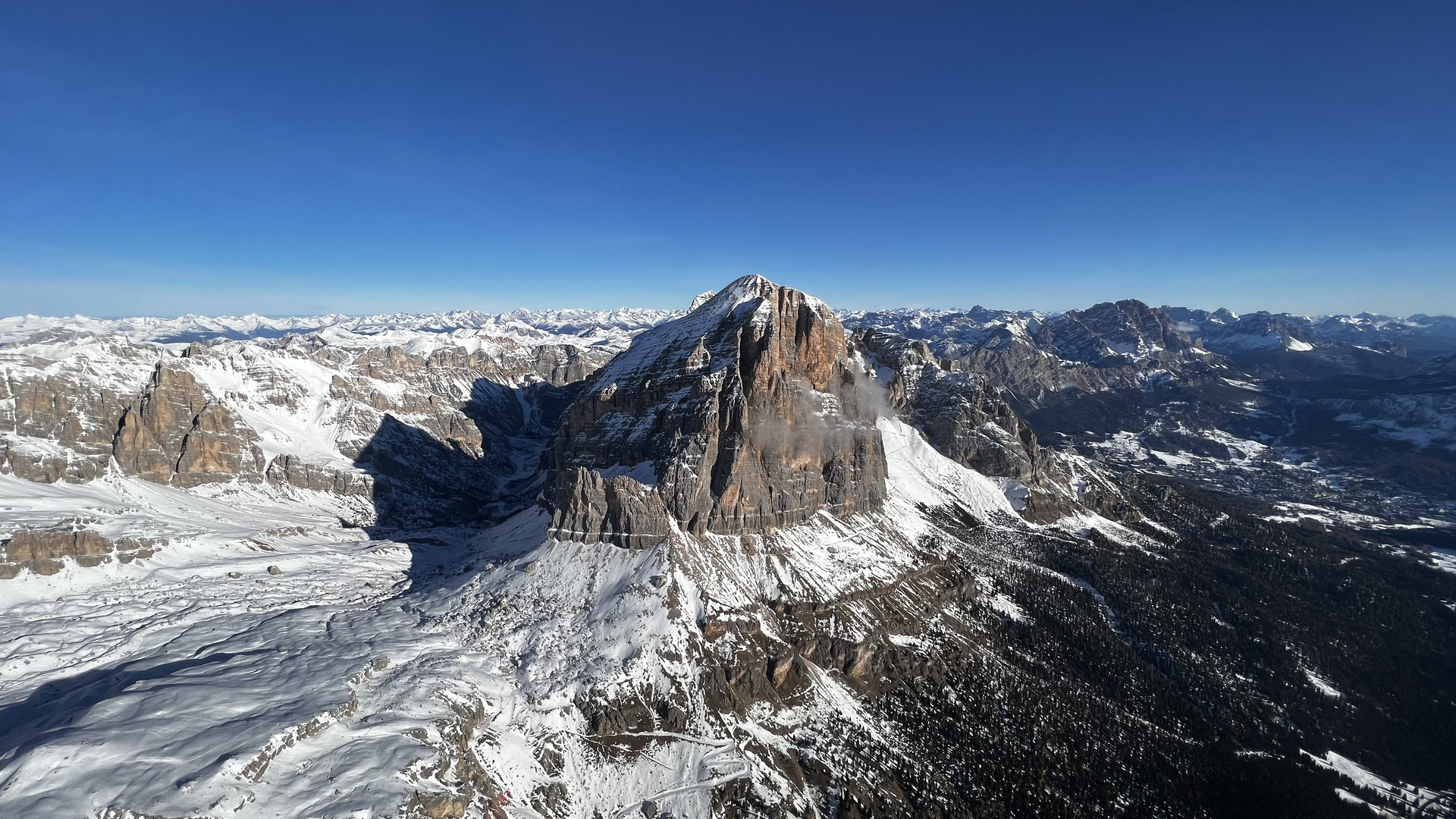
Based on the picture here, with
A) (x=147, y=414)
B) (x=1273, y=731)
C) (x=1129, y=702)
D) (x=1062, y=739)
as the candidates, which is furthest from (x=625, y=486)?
(x=147, y=414)

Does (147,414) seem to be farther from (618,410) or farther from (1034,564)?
(1034,564)

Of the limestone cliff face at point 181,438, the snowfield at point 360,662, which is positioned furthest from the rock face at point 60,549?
the limestone cliff face at point 181,438

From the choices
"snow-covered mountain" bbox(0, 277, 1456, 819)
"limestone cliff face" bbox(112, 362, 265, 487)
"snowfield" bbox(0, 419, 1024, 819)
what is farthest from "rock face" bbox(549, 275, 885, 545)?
"limestone cliff face" bbox(112, 362, 265, 487)

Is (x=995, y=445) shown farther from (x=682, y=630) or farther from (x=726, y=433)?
(x=682, y=630)

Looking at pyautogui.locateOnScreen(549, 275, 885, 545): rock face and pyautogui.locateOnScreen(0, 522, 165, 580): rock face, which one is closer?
pyautogui.locateOnScreen(0, 522, 165, 580): rock face

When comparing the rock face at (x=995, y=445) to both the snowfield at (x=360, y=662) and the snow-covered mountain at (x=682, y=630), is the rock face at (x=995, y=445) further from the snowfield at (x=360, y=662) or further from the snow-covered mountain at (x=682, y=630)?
the snowfield at (x=360, y=662)

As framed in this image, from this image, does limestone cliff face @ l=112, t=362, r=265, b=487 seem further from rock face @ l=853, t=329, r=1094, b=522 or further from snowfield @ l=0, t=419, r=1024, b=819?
rock face @ l=853, t=329, r=1094, b=522
